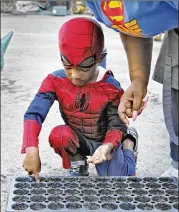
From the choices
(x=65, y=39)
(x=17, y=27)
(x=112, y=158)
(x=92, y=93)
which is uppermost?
(x=65, y=39)

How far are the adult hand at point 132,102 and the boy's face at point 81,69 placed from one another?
0.37ft

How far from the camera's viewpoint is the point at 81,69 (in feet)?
2.92

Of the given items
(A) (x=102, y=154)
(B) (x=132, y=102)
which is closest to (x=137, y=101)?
(B) (x=132, y=102)

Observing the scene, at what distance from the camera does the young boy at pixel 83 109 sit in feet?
2.88

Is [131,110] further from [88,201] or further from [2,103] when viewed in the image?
[2,103]

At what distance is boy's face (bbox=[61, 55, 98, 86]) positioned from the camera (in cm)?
88

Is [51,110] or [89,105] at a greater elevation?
[89,105]

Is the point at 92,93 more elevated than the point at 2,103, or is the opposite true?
the point at 92,93

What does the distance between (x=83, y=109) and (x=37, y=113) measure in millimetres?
94

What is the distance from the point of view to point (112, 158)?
3.13 ft

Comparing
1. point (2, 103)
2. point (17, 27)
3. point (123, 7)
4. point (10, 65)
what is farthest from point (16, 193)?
point (17, 27)

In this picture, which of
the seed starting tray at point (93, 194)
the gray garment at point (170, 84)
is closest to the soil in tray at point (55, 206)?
the seed starting tray at point (93, 194)

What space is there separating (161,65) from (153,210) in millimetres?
454

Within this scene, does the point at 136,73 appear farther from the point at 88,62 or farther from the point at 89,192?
the point at 89,192
